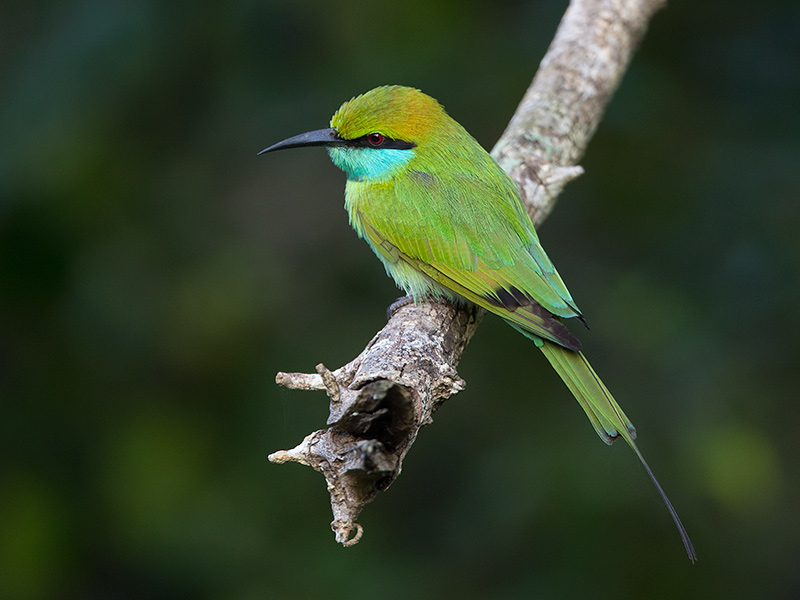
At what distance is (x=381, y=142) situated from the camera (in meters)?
2.87

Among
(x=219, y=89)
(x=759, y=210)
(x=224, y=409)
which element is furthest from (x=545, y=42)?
(x=224, y=409)

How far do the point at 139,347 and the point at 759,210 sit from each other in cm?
230

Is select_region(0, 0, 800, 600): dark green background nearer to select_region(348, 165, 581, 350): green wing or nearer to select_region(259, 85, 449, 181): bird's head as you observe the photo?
select_region(259, 85, 449, 181): bird's head

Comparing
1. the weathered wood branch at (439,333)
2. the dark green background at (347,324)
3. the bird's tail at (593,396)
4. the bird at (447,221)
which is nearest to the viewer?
the weathered wood branch at (439,333)

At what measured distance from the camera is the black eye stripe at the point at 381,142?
286 cm

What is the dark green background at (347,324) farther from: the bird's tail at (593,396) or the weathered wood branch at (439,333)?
the bird's tail at (593,396)

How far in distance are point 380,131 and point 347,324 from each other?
2.85ft

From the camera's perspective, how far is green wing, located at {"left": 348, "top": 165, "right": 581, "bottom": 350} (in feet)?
8.23

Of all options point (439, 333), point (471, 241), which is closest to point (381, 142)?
point (471, 241)

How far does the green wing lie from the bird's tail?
101 millimetres

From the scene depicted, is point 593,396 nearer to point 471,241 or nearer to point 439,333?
point 439,333

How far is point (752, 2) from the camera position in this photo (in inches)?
134

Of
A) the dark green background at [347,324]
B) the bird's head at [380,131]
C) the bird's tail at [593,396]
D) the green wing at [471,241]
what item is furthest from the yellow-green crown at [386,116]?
the bird's tail at [593,396]

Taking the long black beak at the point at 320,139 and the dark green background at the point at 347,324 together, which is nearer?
the long black beak at the point at 320,139
